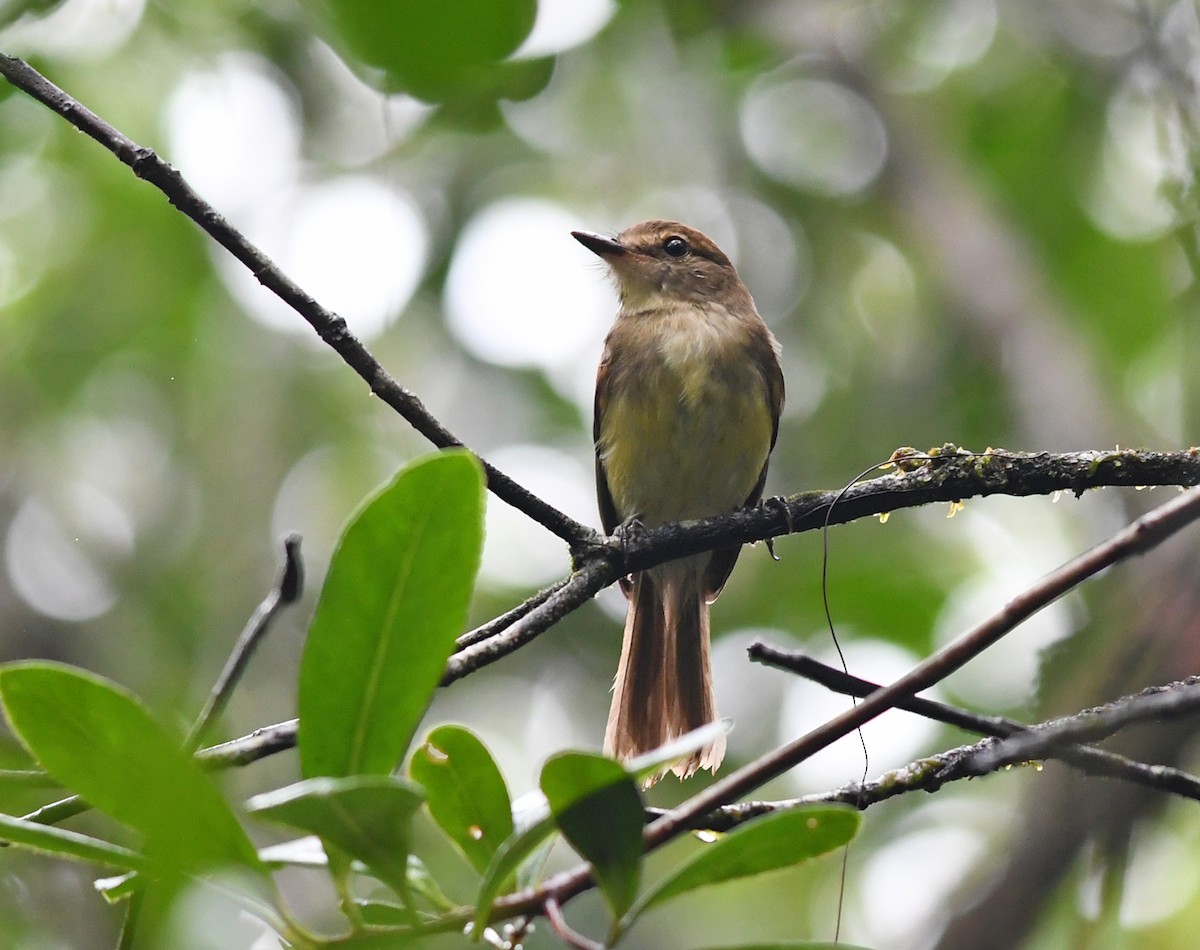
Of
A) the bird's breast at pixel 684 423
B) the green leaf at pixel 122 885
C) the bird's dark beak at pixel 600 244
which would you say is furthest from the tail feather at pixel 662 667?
the green leaf at pixel 122 885

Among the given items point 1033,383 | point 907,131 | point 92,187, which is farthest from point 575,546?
point 92,187

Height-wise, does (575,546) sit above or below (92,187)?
below

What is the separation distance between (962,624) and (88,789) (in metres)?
5.39

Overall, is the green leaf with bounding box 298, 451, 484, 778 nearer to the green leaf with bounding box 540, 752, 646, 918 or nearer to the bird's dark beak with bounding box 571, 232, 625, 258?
the green leaf with bounding box 540, 752, 646, 918

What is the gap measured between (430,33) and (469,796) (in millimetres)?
992

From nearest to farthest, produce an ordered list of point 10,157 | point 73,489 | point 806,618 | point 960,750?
point 960,750 → point 806,618 → point 10,157 → point 73,489

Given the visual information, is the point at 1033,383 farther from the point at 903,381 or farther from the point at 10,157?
the point at 10,157

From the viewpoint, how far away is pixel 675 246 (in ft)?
17.8

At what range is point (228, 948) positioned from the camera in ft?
11.5

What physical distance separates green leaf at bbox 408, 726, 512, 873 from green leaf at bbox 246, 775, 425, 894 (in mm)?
186

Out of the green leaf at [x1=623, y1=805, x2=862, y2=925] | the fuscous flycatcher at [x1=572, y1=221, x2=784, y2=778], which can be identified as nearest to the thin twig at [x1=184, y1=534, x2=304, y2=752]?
the green leaf at [x1=623, y1=805, x2=862, y2=925]

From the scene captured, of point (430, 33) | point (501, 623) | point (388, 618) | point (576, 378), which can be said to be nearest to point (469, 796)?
point (388, 618)

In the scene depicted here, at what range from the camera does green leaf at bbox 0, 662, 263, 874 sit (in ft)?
3.74

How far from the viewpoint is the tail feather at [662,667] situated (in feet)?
13.7
